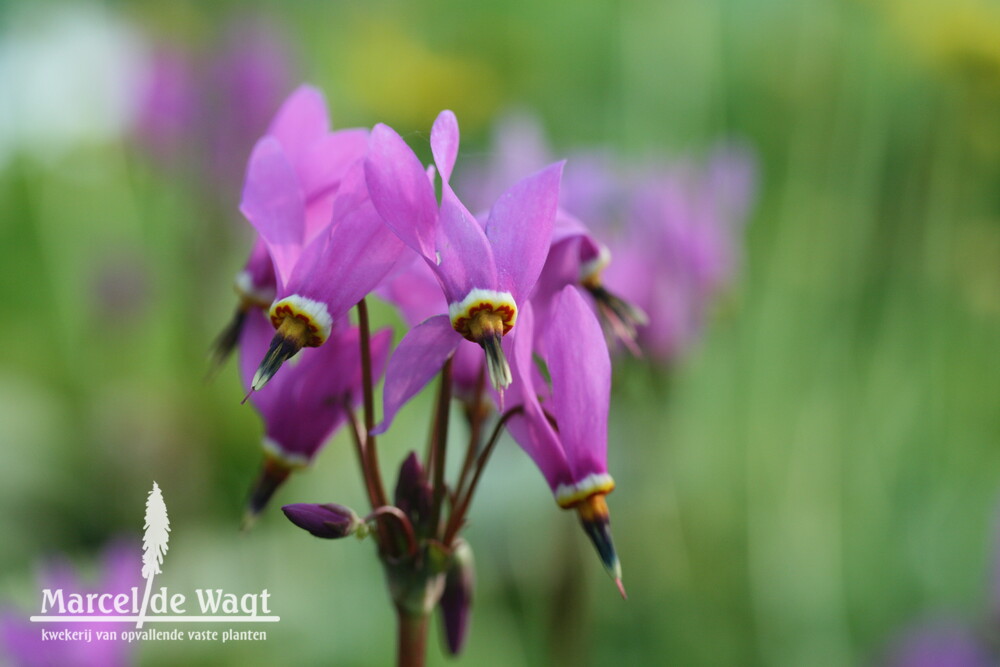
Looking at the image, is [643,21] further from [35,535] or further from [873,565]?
[35,535]

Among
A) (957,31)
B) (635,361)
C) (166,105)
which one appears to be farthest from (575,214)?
(166,105)

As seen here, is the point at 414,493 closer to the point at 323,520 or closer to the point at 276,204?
the point at 323,520

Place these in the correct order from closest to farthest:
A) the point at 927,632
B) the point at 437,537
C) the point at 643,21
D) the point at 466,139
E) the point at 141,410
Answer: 1. the point at 437,537
2. the point at 927,632
3. the point at 141,410
4. the point at 643,21
5. the point at 466,139

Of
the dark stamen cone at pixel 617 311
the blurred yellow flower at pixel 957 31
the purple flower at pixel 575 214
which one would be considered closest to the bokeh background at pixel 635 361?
the blurred yellow flower at pixel 957 31

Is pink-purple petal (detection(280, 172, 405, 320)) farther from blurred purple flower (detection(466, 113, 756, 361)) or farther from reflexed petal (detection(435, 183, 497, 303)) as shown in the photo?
blurred purple flower (detection(466, 113, 756, 361))

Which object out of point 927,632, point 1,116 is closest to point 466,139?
point 1,116

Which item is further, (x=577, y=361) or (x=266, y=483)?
(x=266, y=483)
